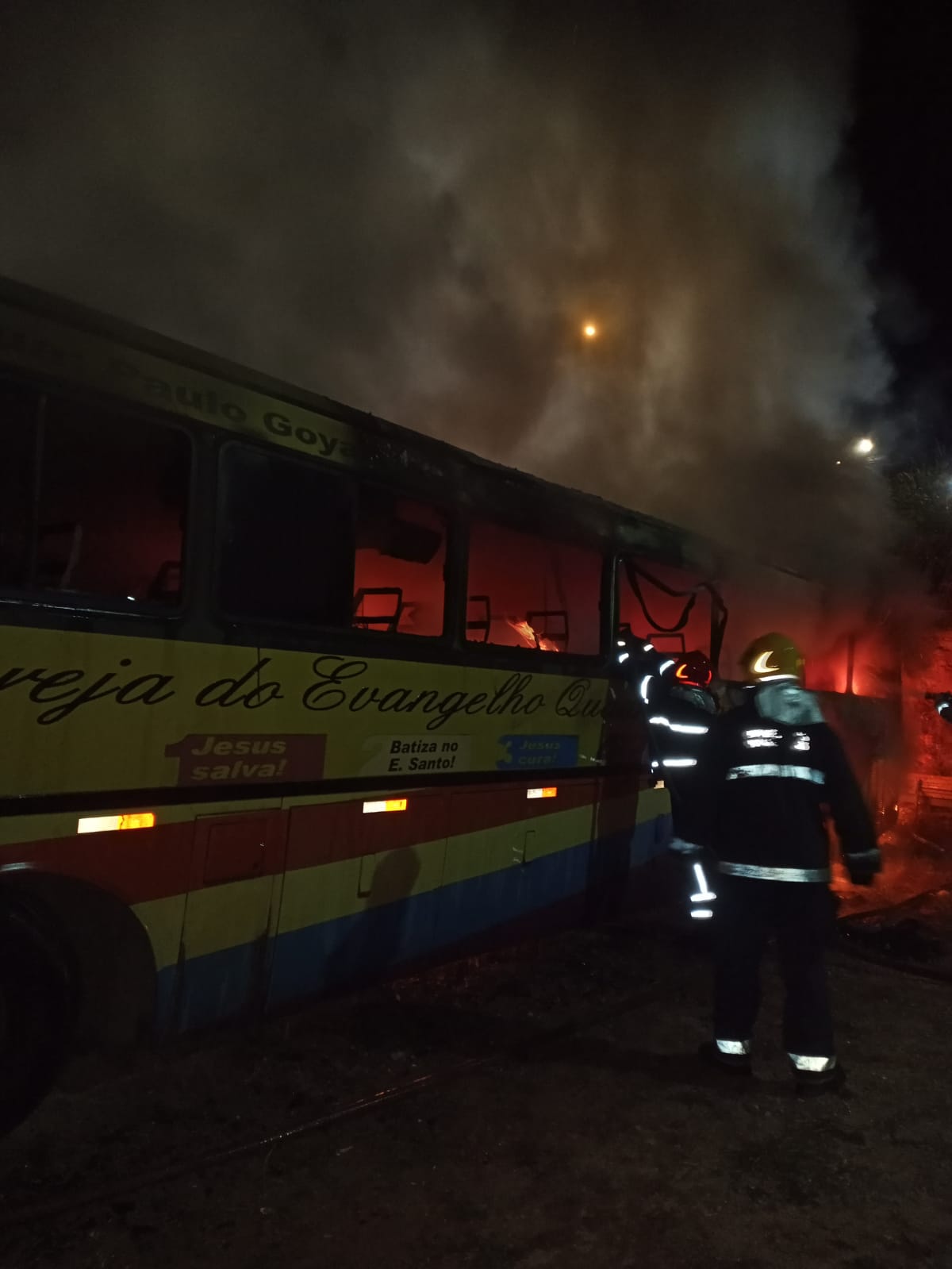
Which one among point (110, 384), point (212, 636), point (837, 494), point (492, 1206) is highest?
point (837, 494)

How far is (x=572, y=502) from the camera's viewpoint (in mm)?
5531

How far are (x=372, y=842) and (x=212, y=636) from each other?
50.3 inches

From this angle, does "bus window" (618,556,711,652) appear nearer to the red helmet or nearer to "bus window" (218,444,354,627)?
the red helmet

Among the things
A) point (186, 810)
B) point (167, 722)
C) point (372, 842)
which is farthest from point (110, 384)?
point (372, 842)

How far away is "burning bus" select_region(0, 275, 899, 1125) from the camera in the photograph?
3.10 meters

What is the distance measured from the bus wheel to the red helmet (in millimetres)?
3907

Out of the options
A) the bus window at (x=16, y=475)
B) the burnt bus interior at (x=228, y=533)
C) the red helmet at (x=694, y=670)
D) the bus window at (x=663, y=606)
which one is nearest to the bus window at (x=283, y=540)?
the burnt bus interior at (x=228, y=533)

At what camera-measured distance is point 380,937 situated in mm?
4277

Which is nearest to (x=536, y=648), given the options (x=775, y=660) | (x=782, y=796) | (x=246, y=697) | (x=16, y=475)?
(x=775, y=660)

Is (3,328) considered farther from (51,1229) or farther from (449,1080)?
(449,1080)

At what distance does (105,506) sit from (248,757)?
3.62 feet

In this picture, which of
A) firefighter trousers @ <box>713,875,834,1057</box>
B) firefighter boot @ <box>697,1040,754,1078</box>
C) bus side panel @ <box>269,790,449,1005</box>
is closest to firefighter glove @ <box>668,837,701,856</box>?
firefighter trousers @ <box>713,875,834,1057</box>

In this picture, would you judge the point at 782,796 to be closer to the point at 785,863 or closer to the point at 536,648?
the point at 785,863

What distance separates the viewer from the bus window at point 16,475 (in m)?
3.00
